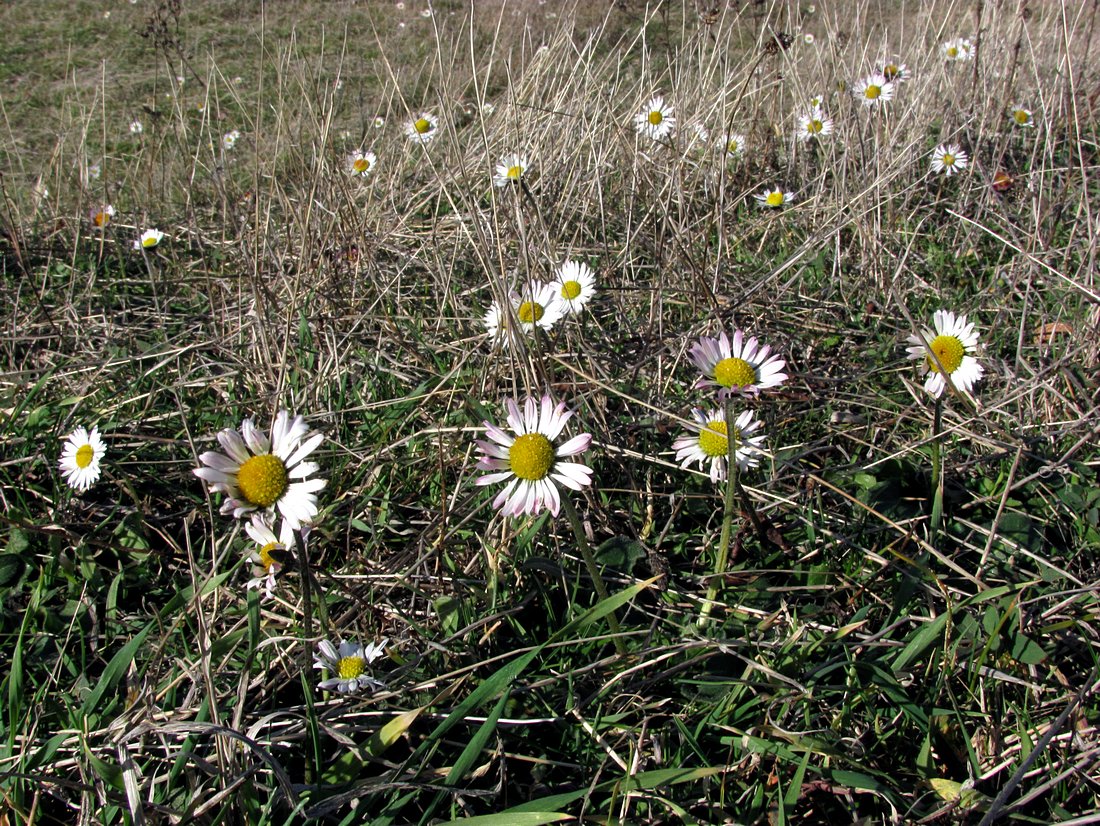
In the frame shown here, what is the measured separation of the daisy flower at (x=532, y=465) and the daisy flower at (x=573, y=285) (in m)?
0.73

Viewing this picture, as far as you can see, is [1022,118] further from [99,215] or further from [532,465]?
[99,215]

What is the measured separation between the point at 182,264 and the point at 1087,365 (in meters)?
2.73

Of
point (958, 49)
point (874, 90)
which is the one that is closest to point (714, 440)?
point (874, 90)

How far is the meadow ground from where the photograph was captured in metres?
1.08

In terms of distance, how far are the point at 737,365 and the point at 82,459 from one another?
139 centimetres

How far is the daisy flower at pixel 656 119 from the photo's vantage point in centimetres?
290

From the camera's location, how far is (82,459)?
64.1 inches

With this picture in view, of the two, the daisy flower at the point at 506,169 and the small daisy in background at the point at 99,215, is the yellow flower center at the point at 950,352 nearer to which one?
the daisy flower at the point at 506,169

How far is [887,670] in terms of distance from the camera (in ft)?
3.82

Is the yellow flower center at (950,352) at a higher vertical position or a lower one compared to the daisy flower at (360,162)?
lower

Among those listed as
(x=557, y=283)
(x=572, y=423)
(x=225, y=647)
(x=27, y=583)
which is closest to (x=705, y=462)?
(x=572, y=423)

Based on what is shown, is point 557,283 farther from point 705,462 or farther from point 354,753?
point 354,753

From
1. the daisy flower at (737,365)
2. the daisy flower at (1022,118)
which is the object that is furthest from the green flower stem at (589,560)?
the daisy flower at (1022,118)

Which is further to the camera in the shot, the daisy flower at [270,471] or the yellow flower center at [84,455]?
the yellow flower center at [84,455]
